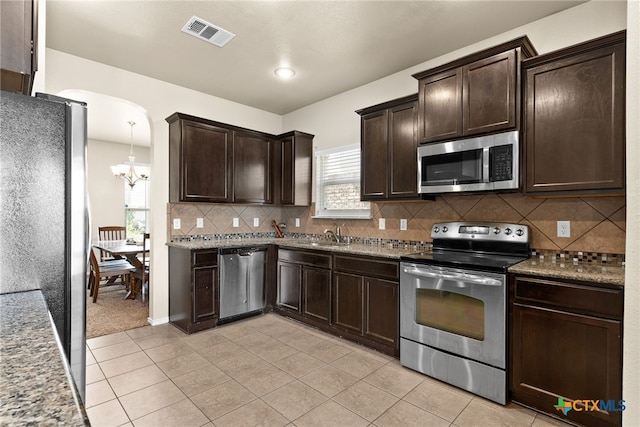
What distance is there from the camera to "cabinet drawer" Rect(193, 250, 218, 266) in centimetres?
345

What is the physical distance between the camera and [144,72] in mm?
3572

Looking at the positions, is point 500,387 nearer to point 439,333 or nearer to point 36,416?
point 439,333

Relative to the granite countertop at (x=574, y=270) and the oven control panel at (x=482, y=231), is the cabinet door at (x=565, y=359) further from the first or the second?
the oven control panel at (x=482, y=231)

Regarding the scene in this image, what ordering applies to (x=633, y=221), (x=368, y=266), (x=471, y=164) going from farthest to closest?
(x=368, y=266) → (x=471, y=164) → (x=633, y=221)

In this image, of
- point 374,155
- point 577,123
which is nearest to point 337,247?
point 374,155

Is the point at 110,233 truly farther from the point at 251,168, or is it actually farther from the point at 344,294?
the point at 344,294

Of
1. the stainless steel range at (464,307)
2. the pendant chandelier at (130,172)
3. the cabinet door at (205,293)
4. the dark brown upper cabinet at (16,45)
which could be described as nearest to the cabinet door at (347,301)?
the stainless steel range at (464,307)

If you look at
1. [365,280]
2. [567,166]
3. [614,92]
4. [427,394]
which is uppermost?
[614,92]

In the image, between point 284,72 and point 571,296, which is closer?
point 571,296

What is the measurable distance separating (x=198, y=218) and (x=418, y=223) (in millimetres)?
2624

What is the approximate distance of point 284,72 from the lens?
11.6ft

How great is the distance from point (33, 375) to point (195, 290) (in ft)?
9.64

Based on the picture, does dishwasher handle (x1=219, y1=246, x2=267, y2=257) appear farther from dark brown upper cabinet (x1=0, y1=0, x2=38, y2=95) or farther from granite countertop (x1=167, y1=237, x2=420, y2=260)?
dark brown upper cabinet (x1=0, y1=0, x2=38, y2=95)

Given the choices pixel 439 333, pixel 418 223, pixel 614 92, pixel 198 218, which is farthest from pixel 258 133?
pixel 614 92
